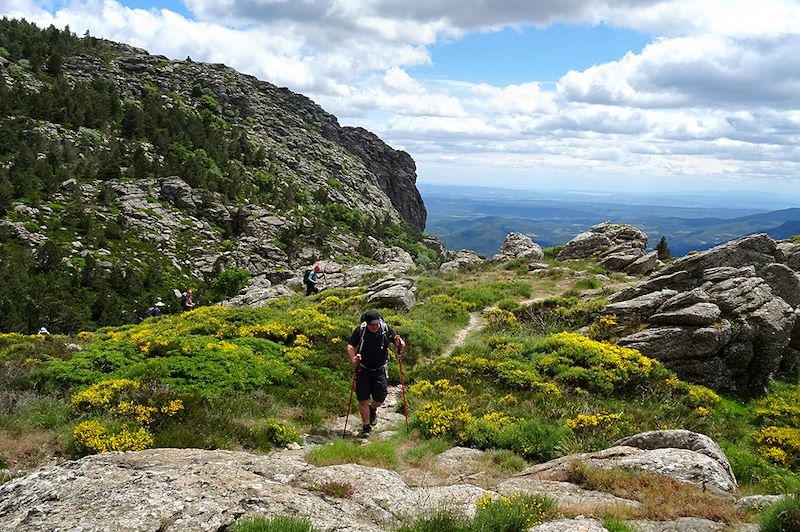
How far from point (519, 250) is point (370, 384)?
37.7 meters

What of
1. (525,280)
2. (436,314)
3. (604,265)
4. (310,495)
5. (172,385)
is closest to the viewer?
(310,495)

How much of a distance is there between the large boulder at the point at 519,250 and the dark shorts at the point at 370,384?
31.2 meters

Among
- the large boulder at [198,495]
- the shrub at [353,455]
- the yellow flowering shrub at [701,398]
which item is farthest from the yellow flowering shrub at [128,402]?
the yellow flowering shrub at [701,398]

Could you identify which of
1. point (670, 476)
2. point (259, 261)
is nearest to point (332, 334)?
point (670, 476)

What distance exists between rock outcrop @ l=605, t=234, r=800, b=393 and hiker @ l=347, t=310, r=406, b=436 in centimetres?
1040

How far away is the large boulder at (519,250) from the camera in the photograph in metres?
42.7

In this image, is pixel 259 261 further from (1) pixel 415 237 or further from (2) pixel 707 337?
(2) pixel 707 337

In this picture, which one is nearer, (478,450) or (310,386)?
(478,450)

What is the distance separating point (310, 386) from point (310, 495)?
7.17m

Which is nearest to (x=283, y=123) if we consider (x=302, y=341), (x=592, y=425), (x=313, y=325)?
(x=313, y=325)

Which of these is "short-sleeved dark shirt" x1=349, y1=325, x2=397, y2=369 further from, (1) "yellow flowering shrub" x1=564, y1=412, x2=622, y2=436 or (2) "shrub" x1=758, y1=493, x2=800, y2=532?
(2) "shrub" x1=758, y1=493, x2=800, y2=532

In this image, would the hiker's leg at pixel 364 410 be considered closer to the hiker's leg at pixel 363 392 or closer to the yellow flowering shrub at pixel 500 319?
the hiker's leg at pixel 363 392

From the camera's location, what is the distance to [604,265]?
1464 inches

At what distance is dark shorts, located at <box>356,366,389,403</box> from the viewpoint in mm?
12078
